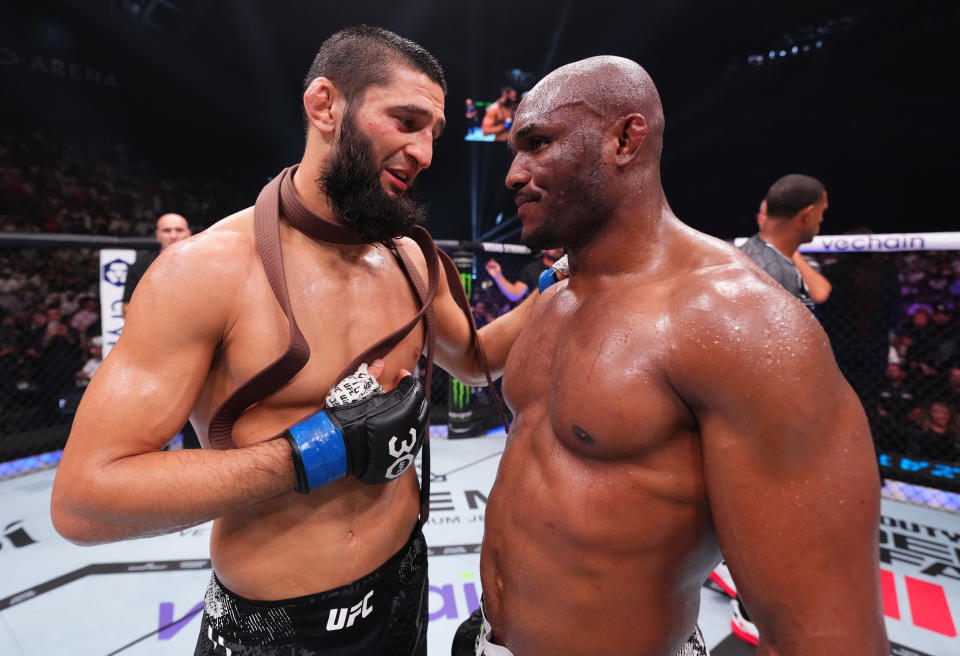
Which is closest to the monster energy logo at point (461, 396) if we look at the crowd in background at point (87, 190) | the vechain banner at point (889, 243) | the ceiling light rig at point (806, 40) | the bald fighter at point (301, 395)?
the vechain banner at point (889, 243)

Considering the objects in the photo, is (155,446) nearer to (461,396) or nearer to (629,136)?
(629,136)

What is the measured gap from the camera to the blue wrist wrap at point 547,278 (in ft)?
5.29

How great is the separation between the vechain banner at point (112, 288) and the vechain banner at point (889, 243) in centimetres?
432

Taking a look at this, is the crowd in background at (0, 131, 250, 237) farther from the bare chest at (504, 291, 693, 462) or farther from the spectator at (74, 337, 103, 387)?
the bare chest at (504, 291, 693, 462)

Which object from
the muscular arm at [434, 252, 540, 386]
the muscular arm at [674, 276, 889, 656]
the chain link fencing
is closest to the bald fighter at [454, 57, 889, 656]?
the muscular arm at [674, 276, 889, 656]

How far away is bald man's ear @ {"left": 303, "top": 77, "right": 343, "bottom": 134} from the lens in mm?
1317

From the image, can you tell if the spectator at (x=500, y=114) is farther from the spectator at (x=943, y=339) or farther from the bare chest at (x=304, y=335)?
the bare chest at (x=304, y=335)

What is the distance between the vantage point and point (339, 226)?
1304 mm

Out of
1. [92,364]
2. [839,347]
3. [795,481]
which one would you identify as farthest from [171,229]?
[839,347]

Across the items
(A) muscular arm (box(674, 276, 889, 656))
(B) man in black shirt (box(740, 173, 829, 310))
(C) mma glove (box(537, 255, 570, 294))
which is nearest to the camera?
(A) muscular arm (box(674, 276, 889, 656))

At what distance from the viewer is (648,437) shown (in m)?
0.86

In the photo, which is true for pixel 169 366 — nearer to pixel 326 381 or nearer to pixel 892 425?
pixel 326 381

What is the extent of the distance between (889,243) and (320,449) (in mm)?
3770

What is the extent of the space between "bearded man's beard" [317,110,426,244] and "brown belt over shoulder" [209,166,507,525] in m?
0.06
